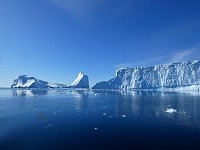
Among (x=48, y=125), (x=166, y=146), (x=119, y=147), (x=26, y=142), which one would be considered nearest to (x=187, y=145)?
Answer: (x=166, y=146)

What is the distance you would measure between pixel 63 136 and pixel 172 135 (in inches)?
652

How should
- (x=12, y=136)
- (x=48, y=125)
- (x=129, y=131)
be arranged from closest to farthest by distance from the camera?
(x=12, y=136)
(x=129, y=131)
(x=48, y=125)

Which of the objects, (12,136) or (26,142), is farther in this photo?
(12,136)

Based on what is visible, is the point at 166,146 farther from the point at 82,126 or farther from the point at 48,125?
the point at 48,125

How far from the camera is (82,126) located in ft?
130

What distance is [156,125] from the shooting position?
40.4 meters

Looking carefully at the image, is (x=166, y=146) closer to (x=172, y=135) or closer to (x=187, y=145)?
(x=187, y=145)

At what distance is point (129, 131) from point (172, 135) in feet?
22.7

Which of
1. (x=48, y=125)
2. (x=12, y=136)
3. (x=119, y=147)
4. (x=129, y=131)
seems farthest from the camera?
(x=48, y=125)

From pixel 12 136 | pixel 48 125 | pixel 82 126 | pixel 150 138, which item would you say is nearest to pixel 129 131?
pixel 150 138

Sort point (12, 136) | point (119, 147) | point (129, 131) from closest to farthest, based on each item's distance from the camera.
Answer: point (119, 147)
point (12, 136)
point (129, 131)

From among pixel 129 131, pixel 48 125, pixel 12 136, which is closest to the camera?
pixel 12 136

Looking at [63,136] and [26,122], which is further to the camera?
[26,122]

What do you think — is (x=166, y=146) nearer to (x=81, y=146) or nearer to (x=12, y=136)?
(x=81, y=146)
